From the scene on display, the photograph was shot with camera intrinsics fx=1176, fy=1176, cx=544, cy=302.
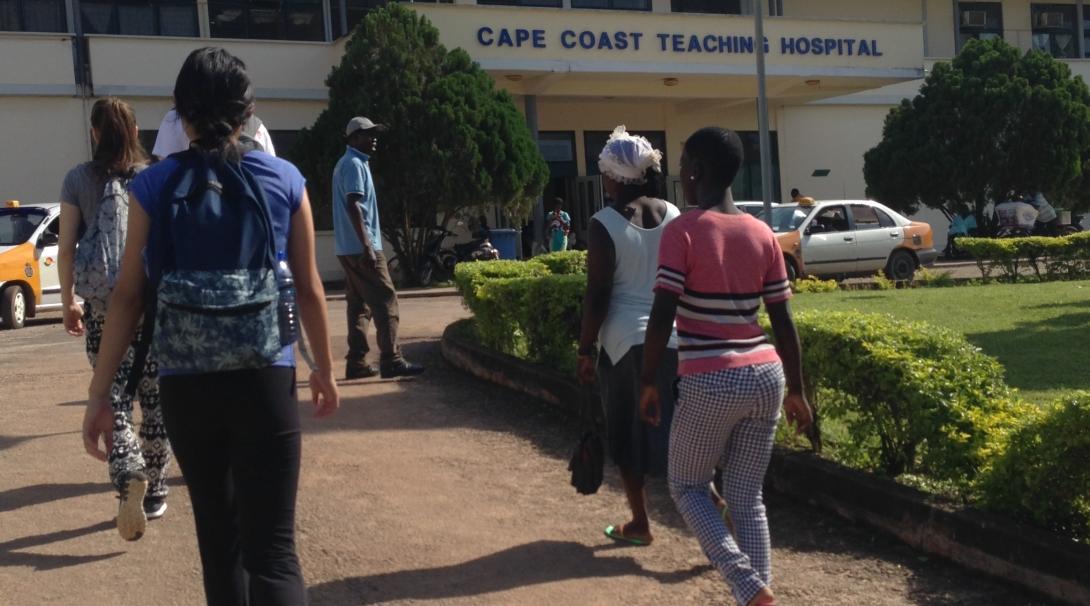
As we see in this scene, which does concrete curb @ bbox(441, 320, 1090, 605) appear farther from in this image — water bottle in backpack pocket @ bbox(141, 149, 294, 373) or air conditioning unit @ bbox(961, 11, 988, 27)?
air conditioning unit @ bbox(961, 11, 988, 27)

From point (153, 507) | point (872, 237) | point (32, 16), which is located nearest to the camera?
point (153, 507)

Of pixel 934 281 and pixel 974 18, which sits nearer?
pixel 934 281

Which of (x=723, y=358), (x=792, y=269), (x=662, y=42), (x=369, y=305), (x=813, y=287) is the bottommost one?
(x=813, y=287)

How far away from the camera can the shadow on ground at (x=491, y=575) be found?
15.0ft

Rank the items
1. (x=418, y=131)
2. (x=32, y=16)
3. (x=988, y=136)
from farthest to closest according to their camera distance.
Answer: (x=988, y=136) → (x=32, y=16) → (x=418, y=131)

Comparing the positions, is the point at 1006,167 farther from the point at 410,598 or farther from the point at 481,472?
the point at 410,598

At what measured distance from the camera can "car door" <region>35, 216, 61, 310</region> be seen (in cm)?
1694

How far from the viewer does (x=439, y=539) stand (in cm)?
523

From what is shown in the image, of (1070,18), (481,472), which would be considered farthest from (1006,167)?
(481,472)

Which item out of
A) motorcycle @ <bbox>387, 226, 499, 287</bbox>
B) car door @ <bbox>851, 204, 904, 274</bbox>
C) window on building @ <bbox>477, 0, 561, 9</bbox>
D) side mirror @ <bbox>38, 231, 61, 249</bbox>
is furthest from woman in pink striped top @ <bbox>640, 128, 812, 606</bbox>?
window on building @ <bbox>477, 0, 561, 9</bbox>

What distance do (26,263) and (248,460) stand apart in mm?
15007

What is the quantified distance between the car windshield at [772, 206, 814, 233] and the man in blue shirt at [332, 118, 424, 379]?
1172 cm

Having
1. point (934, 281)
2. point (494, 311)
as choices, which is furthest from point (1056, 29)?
point (494, 311)

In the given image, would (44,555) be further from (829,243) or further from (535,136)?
(535,136)
